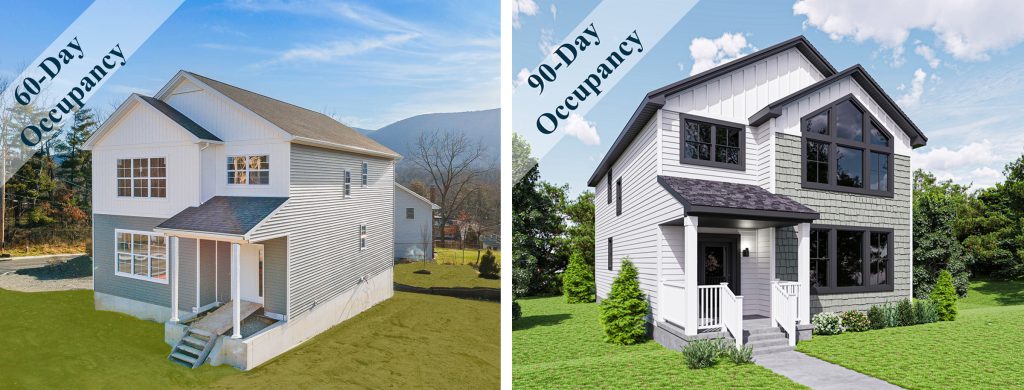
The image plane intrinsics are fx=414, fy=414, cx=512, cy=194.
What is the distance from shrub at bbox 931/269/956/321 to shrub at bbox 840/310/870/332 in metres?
1.13

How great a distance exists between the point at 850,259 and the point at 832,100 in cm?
218

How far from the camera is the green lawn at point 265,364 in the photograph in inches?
136

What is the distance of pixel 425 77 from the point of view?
4172mm

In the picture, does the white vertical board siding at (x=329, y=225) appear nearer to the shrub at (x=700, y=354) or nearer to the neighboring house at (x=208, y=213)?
the neighboring house at (x=208, y=213)

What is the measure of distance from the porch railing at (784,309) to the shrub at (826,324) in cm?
63

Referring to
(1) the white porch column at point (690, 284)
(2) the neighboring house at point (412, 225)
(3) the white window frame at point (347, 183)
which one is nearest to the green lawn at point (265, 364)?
(2) the neighboring house at point (412, 225)

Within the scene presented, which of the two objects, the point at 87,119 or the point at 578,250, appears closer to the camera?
the point at 87,119

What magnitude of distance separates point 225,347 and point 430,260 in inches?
71.6

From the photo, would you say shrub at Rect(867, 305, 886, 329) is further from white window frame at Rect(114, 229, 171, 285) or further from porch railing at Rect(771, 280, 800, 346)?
white window frame at Rect(114, 229, 171, 285)

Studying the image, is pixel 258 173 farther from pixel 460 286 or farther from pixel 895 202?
pixel 895 202

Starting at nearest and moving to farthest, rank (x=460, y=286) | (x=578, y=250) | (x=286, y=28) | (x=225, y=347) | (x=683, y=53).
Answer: (x=225, y=347)
(x=286, y=28)
(x=460, y=286)
(x=683, y=53)
(x=578, y=250)

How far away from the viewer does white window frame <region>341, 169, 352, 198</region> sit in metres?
3.86

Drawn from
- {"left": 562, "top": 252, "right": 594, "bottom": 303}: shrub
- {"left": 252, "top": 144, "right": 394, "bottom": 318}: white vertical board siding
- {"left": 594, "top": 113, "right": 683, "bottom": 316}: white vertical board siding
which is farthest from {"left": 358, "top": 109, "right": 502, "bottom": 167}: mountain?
{"left": 562, "top": 252, "right": 594, "bottom": 303}: shrub

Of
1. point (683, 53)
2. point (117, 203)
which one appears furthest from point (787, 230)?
point (117, 203)
